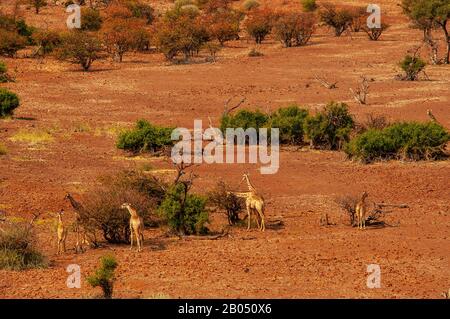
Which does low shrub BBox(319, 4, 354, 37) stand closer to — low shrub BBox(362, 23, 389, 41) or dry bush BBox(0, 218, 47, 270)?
low shrub BBox(362, 23, 389, 41)

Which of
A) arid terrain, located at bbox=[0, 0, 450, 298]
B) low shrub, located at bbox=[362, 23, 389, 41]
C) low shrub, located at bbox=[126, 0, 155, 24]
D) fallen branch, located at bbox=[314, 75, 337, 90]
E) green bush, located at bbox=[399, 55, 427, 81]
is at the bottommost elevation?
arid terrain, located at bbox=[0, 0, 450, 298]

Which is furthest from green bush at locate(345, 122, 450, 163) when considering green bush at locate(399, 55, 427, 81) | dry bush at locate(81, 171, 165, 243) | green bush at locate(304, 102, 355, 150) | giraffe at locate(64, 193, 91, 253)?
green bush at locate(399, 55, 427, 81)

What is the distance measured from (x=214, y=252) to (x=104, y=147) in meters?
11.8

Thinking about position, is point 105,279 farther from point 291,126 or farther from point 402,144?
point 291,126

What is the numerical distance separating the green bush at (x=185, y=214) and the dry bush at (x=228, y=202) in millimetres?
750

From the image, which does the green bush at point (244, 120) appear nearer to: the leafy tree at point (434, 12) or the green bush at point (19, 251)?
the green bush at point (19, 251)

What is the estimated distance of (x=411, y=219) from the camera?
17703 millimetres

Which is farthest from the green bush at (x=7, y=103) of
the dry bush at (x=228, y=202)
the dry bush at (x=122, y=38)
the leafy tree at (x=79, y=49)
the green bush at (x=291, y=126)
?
the dry bush at (x=122, y=38)

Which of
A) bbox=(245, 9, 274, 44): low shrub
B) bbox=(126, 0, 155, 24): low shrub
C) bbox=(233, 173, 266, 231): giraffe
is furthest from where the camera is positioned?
bbox=(126, 0, 155, 24): low shrub

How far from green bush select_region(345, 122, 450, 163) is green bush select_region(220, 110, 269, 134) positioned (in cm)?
461

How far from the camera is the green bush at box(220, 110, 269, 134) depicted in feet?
90.9

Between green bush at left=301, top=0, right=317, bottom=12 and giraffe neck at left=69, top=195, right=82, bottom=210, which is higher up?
green bush at left=301, top=0, right=317, bottom=12
